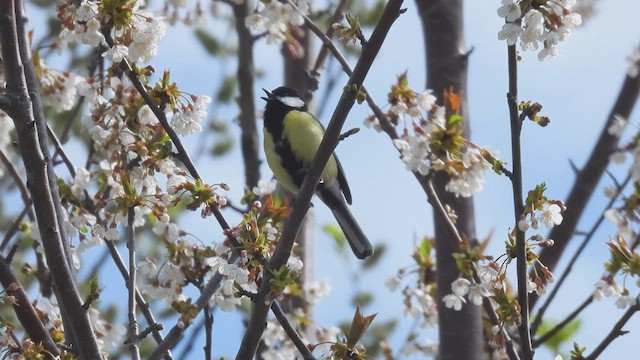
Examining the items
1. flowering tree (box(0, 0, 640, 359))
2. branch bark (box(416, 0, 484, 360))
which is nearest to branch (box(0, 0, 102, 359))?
flowering tree (box(0, 0, 640, 359))

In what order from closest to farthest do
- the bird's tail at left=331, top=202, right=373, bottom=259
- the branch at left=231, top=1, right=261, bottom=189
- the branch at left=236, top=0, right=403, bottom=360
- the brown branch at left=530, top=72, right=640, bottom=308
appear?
the branch at left=236, top=0, right=403, bottom=360 → the brown branch at left=530, top=72, right=640, bottom=308 → the bird's tail at left=331, top=202, right=373, bottom=259 → the branch at left=231, top=1, right=261, bottom=189

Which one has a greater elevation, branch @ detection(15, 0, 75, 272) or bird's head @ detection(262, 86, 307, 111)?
bird's head @ detection(262, 86, 307, 111)

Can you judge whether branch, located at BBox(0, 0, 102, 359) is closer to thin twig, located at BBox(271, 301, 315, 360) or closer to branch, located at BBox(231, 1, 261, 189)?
thin twig, located at BBox(271, 301, 315, 360)

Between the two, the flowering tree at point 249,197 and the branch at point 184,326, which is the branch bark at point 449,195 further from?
the branch at point 184,326

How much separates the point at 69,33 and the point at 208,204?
0.71m

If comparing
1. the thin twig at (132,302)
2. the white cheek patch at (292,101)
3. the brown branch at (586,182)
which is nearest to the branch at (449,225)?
the brown branch at (586,182)

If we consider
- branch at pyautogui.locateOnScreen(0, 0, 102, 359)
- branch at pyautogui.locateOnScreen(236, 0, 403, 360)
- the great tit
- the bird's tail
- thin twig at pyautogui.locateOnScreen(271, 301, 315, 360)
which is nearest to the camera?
branch at pyautogui.locateOnScreen(236, 0, 403, 360)

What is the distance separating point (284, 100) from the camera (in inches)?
182

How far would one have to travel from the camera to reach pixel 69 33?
296cm

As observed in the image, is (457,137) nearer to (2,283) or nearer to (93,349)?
(93,349)

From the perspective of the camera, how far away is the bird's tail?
4.14 m

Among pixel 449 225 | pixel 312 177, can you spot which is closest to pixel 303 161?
pixel 449 225

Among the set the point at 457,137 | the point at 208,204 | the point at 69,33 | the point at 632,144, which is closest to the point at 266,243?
the point at 208,204

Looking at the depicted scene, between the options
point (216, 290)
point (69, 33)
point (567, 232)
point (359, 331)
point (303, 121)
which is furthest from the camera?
point (303, 121)
